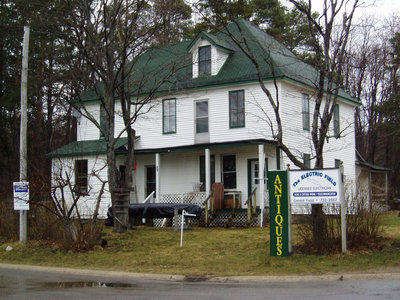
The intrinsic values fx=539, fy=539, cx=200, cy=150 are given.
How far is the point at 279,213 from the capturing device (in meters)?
13.6

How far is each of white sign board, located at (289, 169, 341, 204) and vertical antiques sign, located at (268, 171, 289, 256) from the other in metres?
0.20

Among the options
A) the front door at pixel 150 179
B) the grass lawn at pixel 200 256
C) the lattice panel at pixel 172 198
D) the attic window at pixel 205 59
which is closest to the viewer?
the grass lawn at pixel 200 256

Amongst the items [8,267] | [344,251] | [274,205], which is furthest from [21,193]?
[344,251]

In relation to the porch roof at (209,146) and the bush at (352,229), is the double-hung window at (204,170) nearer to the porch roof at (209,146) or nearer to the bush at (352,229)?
the porch roof at (209,146)

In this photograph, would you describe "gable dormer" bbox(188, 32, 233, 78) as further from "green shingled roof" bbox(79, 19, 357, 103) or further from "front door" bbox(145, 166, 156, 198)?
"front door" bbox(145, 166, 156, 198)

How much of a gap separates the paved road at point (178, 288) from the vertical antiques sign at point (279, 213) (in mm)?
2249

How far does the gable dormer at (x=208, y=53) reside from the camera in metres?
25.8

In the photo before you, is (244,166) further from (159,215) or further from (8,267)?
(8,267)

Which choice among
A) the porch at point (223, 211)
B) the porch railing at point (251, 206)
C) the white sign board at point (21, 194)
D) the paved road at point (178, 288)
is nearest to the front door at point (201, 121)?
the porch at point (223, 211)

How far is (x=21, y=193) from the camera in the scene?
1698 cm

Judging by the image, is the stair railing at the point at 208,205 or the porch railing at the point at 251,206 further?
the stair railing at the point at 208,205

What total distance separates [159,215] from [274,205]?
8230mm

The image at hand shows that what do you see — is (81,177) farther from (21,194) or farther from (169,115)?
(169,115)

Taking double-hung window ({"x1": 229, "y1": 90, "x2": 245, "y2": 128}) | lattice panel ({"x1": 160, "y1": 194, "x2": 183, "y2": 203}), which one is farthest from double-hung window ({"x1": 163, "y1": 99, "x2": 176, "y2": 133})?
lattice panel ({"x1": 160, "y1": 194, "x2": 183, "y2": 203})
